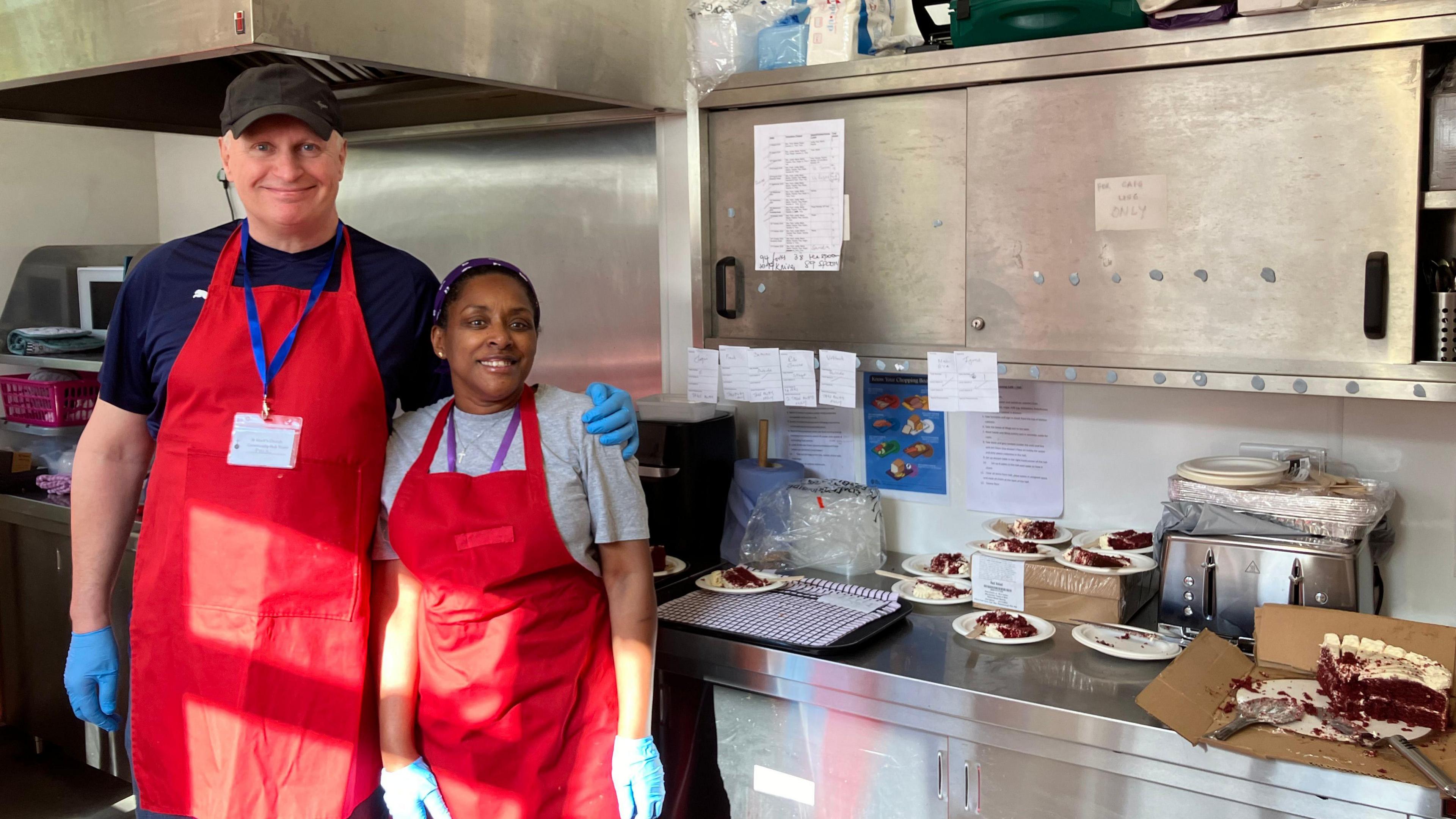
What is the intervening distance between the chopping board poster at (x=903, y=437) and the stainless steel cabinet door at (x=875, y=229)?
37 cm

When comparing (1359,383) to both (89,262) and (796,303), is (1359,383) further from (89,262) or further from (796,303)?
(89,262)

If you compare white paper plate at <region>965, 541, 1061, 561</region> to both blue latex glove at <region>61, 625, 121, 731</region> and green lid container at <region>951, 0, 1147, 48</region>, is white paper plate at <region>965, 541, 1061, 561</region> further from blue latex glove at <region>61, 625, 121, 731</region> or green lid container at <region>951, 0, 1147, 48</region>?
blue latex glove at <region>61, 625, 121, 731</region>

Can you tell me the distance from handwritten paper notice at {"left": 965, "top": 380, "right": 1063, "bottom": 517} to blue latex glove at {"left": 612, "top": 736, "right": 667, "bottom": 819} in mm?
1104

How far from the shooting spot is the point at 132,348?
1.89m

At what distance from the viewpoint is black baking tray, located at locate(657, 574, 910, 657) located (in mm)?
2031

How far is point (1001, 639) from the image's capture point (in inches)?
81.3

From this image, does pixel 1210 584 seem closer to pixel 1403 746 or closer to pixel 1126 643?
pixel 1126 643

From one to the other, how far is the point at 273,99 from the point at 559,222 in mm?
1351

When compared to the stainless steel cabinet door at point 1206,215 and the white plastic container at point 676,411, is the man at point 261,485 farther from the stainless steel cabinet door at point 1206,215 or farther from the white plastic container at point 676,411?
the stainless steel cabinet door at point 1206,215

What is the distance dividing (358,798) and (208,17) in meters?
1.36

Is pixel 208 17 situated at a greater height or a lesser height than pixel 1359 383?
greater

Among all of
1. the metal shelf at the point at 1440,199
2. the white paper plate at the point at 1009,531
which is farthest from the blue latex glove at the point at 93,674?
the metal shelf at the point at 1440,199

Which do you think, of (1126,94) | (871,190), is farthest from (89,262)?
(1126,94)

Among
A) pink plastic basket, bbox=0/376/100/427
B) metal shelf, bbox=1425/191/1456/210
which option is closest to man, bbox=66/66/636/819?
metal shelf, bbox=1425/191/1456/210
